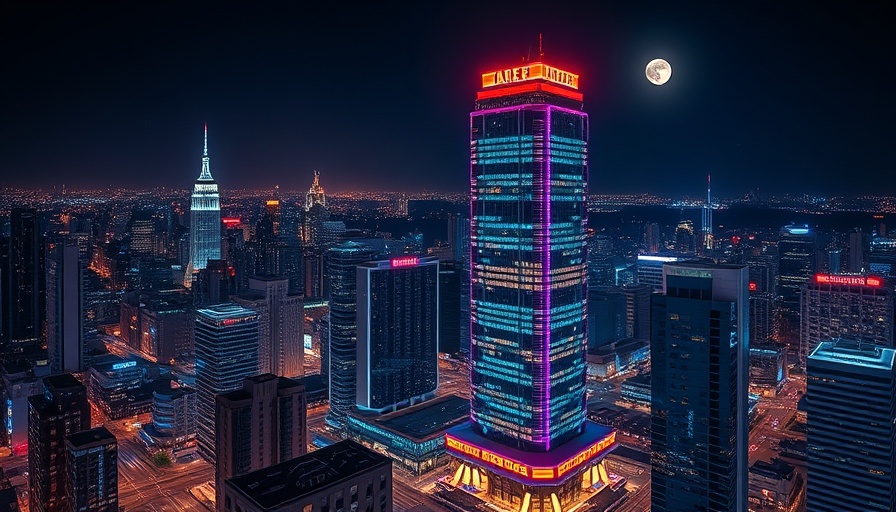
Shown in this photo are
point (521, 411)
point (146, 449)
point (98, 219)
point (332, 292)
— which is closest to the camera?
point (521, 411)

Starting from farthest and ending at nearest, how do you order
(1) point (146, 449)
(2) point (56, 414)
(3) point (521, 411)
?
(1) point (146, 449), (3) point (521, 411), (2) point (56, 414)

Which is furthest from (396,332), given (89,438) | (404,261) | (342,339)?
(89,438)

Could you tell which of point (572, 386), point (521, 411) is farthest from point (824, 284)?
point (521, 411)

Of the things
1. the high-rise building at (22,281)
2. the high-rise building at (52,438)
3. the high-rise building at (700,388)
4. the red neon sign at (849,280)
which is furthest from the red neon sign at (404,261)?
the high-rise building at (22,281)

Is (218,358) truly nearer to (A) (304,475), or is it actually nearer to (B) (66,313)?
(B) (66,313)

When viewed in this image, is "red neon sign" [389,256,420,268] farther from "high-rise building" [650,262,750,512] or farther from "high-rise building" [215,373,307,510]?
"high-rise building" [650,262,750,512]

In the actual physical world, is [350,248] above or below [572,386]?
above

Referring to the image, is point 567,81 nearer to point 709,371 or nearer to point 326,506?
point 709,371

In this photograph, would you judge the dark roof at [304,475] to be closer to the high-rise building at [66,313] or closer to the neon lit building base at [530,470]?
the neon lit building base at [530,470]

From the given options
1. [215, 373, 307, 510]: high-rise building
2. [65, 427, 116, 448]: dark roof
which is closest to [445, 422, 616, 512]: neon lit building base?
[215, 373, 307, 510]: high-rise building
